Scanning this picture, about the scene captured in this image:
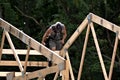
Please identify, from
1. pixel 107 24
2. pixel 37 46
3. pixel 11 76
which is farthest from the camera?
pixel 107 24

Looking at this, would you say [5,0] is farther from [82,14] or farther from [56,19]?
[82,14]

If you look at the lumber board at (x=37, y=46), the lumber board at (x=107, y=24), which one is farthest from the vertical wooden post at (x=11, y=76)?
the lumber board at (x=107, y=24)

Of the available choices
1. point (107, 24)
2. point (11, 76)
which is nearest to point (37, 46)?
point (11, 76)

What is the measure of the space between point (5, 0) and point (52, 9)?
7.34ft

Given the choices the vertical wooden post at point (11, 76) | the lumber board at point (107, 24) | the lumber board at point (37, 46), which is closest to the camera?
the lumber board at point (37, 46)

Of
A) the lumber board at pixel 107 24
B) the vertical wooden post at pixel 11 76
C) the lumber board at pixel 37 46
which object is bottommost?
the vertical wooden post at pixel 11 76

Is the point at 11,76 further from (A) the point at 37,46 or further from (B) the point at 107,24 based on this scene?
(B) the point at 107,24

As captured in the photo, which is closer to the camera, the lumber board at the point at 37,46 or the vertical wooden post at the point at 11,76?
the lumber board at the point at 37,46

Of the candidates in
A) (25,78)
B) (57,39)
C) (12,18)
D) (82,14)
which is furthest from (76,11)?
(25,78)

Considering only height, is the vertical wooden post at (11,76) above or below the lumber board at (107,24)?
below

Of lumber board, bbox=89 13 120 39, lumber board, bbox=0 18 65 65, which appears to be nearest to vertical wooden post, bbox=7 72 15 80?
lumber board, bbox=0 18 65 65

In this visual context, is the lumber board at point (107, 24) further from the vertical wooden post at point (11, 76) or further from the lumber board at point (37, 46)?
the vertical wooden post at point (11, 76)

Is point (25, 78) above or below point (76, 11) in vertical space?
below

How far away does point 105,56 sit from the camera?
14.6 m
